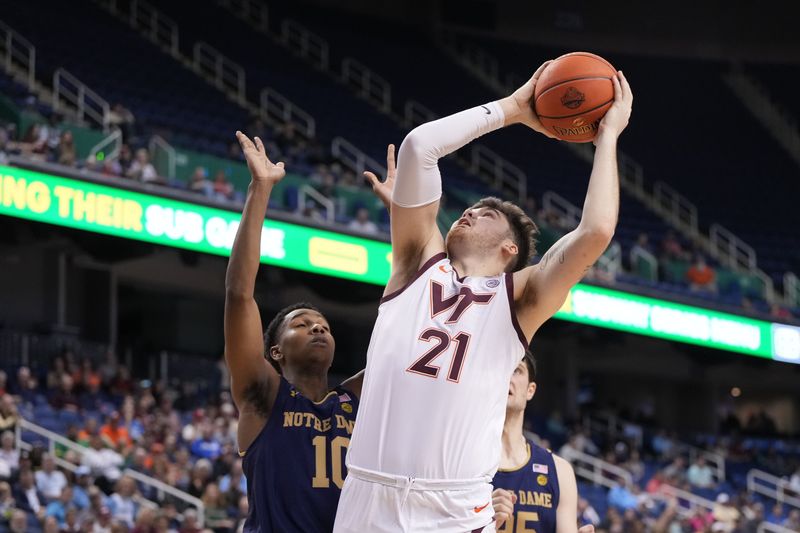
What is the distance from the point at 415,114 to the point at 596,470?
9374 mm

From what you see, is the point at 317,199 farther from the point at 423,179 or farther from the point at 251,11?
the point at 423,179

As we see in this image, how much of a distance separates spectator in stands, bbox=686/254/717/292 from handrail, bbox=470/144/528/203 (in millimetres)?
3213

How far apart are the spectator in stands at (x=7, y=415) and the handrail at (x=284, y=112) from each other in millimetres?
10330

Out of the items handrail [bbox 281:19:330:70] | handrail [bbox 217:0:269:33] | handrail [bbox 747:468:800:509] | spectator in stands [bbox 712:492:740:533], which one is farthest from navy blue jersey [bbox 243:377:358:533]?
handrail [bbox 217:0:269:33]

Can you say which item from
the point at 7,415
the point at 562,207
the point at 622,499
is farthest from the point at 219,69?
the point at 7,415

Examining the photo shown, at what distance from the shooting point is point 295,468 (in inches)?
169

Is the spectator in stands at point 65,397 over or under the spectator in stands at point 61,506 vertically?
over

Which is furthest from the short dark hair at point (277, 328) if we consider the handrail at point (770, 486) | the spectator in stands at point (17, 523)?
the handrail at point (770, 486)

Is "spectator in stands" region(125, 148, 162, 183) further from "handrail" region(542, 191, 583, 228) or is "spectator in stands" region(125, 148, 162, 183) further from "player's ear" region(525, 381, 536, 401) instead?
"player's ear" region(525, 381, 536, 401)

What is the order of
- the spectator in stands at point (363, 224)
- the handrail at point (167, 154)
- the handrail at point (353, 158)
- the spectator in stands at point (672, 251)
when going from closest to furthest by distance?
the handrail at point (167, 154) → the spectator in stands at point (363, 224) → the handrail at point (353, 158) → the spectator in stands at point (672, 251)

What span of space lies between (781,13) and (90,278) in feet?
59.8

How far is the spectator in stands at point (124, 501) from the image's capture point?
1127cm

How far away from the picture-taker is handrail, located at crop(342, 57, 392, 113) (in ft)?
82.6

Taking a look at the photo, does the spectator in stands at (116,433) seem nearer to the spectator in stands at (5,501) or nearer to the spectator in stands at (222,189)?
the spectator in stands at (5,501)
